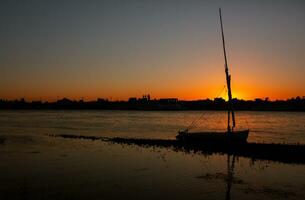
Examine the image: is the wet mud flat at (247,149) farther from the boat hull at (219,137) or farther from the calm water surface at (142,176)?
the calm water surface at (142,176)

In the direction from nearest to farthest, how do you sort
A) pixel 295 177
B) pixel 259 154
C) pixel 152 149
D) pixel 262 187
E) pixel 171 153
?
pixel 262 187, pixel 295 177, pixel 259 154, pixel 171 153, pixel 152 149

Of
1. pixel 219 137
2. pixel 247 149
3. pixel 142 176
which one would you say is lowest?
pixel 142 176

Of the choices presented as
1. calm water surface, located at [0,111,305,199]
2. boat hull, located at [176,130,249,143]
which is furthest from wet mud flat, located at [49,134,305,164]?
calm water surface, located at [0,111,305,199]

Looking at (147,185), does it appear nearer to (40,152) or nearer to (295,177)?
(295,177)

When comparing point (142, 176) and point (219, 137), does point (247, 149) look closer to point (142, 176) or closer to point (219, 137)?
point (219, 137)

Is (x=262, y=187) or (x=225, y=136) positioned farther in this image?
(x=225, y=136)

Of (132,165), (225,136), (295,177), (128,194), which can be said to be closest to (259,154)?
(225,136)

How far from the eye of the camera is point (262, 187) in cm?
2703

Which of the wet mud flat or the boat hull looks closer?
the wet mud flat

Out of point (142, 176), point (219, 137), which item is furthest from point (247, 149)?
point (142, 176)

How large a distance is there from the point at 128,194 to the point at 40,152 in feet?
77.1

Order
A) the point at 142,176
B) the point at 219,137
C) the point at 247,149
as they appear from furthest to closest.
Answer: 1. the point at 219,137
2. the point at 247,149
3. the point at 142,176

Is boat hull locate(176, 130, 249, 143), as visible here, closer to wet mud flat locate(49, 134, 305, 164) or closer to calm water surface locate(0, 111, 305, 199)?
wet mud flat locate(49, 134, 305, 164)

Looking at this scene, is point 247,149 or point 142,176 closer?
point 142,176
